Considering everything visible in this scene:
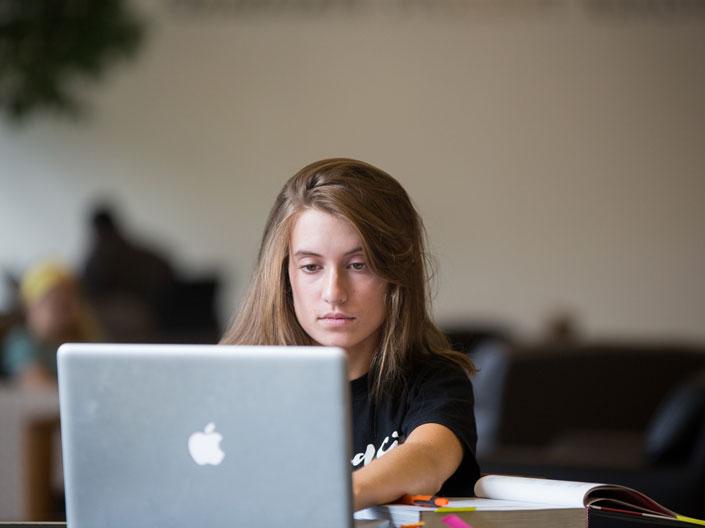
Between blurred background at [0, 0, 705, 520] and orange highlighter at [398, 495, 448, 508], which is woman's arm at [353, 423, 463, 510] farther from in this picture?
blurred background at [0, 0, 705, 520]

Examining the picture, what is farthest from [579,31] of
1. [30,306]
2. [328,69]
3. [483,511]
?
[483,511]

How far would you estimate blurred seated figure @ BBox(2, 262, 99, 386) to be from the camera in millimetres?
4086

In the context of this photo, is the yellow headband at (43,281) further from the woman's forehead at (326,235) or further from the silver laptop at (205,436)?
the silver laptop at (205,436)

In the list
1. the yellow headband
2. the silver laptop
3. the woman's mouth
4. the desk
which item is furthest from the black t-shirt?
the yellow headband

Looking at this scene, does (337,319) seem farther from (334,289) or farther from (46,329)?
(46,329)

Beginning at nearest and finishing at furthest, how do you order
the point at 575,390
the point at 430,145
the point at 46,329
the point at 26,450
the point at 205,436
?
1. the point at 205,436
2. the point at 26,450
3. the point at 46,329
4. the point at 575,390
5. the point at 430,145

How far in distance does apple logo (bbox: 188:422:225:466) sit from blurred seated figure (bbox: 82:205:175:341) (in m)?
5.63

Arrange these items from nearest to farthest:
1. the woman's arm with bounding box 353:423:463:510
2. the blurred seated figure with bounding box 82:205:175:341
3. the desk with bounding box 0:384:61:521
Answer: the woman's arm with bounding box 353:423:463:510
the desk with bounding box 0:384:61:521
the blurred seated figure with bounding box 82:205:175:341

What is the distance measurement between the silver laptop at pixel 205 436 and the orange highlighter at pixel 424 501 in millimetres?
149

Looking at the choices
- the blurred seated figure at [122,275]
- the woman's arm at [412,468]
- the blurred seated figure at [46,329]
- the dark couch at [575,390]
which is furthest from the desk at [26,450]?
the blurred seated figure at [122,275]

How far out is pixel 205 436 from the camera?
1.19m

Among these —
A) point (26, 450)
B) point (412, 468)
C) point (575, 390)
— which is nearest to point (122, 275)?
point (575, 390)

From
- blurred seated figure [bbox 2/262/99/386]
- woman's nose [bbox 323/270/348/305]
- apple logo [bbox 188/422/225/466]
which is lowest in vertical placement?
blurred seated figure [bbox 2/262/99/386]

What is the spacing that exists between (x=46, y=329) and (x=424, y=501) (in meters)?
3.14
